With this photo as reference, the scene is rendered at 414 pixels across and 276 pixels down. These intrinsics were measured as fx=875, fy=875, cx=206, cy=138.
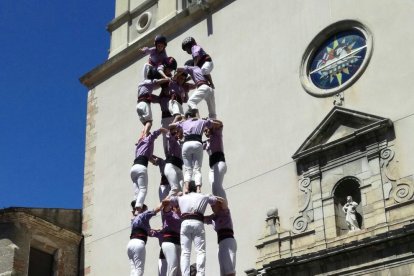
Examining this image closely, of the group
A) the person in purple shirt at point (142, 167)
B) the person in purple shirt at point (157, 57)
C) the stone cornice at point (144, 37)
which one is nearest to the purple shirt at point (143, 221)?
the person in purple shirt at point (142, 167)

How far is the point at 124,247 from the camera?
16688 millimetres

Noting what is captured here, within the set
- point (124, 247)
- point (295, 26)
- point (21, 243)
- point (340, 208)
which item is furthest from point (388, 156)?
point (21, 243)

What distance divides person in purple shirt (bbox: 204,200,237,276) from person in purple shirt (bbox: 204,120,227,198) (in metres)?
0.31

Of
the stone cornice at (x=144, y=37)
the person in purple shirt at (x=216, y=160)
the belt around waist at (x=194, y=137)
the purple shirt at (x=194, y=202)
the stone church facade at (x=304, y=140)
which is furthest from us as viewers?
the stone cornice at (x=144, y=37)

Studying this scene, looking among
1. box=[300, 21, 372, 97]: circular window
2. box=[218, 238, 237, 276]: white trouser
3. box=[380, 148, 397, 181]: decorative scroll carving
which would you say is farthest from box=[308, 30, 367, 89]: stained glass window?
box=[218, 238, 237, 276]: white trouser

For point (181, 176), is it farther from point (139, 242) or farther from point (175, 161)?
point (139, 242)

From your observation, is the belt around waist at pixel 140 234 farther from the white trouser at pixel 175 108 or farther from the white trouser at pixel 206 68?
the white trouser at pixel 206 68

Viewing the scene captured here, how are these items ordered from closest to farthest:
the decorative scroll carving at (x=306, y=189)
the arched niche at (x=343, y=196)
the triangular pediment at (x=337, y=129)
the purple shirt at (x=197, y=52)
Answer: the purple shirt at (x=197, y=52), the arched niche at (x=343, y=196), the triangular pediment at (x=337, y=129), the decorative scroll carving at (x=306, y=189)

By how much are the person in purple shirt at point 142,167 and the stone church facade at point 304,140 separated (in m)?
3.97

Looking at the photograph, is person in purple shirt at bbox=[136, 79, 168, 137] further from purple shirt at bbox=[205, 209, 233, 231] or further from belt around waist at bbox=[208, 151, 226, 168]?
purple shirt at bbox=[205, 209, 233, 231]

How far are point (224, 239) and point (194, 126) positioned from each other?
4.21 feet

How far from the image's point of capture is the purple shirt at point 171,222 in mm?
9344

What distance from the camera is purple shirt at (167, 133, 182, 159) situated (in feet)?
32.6

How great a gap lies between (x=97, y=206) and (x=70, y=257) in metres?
1.16
